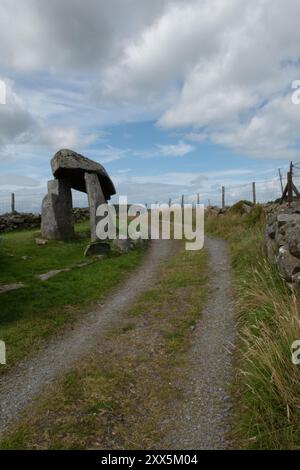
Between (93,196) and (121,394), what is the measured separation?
40.7 ft

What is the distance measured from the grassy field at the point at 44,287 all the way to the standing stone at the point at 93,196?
2.91ft

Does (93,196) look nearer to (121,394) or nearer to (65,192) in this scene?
(65,192)

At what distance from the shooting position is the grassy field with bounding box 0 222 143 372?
7227mm

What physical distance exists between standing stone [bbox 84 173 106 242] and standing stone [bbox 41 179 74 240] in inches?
53.2

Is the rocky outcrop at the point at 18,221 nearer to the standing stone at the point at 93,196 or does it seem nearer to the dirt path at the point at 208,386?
the standing stone at the point at 93,196

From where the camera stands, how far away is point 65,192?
57.0ft

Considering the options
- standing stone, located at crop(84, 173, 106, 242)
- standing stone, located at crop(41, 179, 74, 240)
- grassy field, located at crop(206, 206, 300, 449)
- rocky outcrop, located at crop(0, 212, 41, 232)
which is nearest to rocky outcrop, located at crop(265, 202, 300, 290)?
grassy field, located at crop(206, 206, 300, 449)

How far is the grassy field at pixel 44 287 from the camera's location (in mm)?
7227

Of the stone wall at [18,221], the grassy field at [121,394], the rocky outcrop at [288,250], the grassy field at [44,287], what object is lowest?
the grassy field at [121,394]

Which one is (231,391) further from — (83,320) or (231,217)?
(231,217)

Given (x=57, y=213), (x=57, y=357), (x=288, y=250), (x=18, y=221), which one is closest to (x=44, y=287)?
(x=57, y=357)


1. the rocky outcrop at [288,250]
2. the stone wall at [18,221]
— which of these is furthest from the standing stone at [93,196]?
the rocky outcrop at [288,250]

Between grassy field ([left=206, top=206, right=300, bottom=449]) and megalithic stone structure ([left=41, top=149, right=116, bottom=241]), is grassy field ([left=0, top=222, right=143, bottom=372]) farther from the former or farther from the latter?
grassy field ([left=206, top=206, right=300, bottom=449])

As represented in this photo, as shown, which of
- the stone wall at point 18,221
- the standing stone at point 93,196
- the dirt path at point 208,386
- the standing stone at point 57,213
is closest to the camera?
the dirt path at point 208,386
